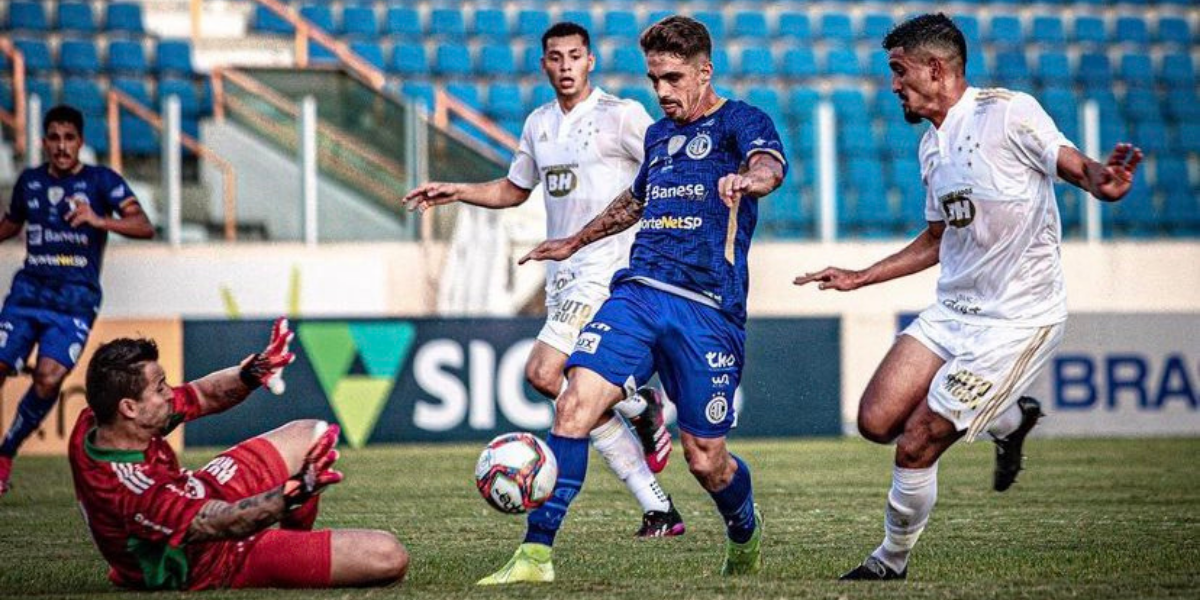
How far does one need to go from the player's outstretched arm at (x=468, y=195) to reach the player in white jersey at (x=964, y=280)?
194 centimetres

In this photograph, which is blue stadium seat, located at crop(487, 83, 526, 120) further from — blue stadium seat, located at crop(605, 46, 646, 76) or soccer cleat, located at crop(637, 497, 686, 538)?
soccer cleat, located at crop(637, 497, 686, 538)

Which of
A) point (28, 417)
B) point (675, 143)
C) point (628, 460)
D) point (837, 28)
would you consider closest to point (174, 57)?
point (837, 28)

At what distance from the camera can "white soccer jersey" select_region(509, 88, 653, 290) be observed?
8.56m

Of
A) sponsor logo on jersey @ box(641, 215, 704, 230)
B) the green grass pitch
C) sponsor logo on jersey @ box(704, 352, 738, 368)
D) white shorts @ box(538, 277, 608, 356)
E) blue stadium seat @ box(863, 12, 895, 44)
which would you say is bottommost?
the green grass pitch

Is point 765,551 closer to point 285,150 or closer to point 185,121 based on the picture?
point 285,150

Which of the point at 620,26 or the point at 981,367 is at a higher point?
the point at 620,26

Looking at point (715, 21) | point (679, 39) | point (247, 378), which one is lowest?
point (247, 378)

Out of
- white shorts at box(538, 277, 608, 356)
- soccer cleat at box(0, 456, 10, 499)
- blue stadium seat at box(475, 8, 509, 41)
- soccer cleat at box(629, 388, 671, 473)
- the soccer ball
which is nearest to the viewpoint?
the soccer ball

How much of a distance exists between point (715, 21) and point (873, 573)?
16915 millimetres

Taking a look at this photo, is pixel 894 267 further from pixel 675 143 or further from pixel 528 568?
pixel 528 568

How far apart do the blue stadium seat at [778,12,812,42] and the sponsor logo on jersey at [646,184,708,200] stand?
53.7 ft

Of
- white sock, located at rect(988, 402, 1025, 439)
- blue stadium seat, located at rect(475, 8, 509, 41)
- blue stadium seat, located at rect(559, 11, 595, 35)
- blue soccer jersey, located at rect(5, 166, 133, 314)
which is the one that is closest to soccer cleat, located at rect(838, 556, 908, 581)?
white sock, located at rect(988, 402, 1025, 439)

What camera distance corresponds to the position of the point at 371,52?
20.8 meters

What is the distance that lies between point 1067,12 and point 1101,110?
2.82 meters
